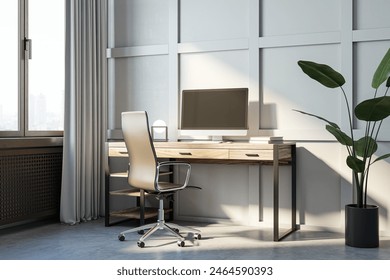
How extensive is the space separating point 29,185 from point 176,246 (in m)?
1.65

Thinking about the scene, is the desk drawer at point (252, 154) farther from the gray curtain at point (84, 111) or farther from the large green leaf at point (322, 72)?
the gray curtain at point (84, 111)

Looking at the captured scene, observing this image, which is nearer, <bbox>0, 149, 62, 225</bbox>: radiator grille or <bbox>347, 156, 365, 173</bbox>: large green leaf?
<bbox>347, 156, 365, 173</bbox>: large green leaf

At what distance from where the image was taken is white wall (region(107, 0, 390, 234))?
14.7ft

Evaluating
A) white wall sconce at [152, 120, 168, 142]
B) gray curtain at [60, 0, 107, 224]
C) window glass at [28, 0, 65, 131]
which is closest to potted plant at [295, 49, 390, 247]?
white wall sconce at [152, 120, 168, 142]

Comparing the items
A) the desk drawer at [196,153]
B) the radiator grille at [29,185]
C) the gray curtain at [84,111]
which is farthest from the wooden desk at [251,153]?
the radiator grille at [29,185]

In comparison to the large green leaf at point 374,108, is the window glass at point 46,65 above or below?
above

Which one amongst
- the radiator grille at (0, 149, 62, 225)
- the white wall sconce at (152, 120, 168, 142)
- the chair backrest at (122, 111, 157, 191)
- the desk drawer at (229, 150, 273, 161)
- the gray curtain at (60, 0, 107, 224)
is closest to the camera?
the chair backrest at (122, 111, 157, 191)

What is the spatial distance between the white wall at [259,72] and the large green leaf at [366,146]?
1.37 ft

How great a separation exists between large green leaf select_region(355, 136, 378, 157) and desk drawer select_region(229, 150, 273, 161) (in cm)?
68

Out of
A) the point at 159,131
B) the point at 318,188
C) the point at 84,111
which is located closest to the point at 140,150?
the point at 159,131

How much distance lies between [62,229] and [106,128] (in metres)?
1.23

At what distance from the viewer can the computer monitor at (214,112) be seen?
15.3 ft

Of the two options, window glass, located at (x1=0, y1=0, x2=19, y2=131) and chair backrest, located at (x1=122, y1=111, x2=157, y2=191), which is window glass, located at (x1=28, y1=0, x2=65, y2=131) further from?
chair backrest, located at (x1=122, y1=111, x2=157, y2=191)
